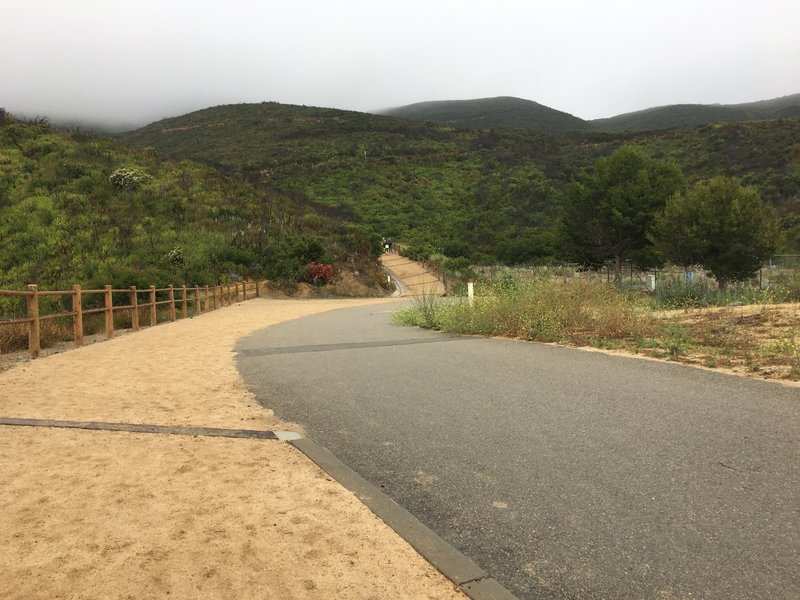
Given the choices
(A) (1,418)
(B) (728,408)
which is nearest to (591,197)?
(B) (728,408)

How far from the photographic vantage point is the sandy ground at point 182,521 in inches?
103

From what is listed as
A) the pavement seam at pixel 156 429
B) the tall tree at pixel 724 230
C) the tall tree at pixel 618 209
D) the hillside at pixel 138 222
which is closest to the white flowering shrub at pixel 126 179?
the hillside at pixel 138 222

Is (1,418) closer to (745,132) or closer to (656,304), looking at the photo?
(656,304)

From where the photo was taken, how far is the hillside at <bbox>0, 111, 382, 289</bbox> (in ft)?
107

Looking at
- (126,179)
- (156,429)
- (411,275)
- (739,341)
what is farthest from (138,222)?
(739,341)

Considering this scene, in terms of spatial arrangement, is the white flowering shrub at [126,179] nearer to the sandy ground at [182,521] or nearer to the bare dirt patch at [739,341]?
the bare dirt patch at [739,341]

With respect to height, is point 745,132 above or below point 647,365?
above

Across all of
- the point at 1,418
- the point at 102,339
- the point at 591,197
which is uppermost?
the point at 591,197

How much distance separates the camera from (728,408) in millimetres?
5355

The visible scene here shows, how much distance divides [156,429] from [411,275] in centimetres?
4111

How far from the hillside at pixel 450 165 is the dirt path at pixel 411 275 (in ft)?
11.5

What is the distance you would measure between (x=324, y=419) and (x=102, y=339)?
1001 cm

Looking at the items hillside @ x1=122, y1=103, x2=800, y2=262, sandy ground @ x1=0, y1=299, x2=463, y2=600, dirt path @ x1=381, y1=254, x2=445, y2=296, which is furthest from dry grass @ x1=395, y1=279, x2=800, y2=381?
hillside @ x1=122, y1=103, x2=800, y2=262

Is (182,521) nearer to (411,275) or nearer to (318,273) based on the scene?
(318,273)
